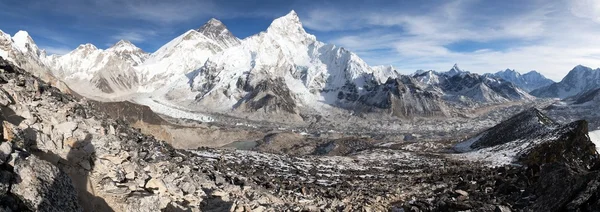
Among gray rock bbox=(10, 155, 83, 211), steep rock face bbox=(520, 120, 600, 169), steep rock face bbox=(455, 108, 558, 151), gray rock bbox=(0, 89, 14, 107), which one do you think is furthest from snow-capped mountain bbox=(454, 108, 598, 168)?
gray rock bbox=(0, 89, 14, 107)

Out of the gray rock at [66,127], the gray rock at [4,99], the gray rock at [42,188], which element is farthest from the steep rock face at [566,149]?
the gray rock at [4,99]

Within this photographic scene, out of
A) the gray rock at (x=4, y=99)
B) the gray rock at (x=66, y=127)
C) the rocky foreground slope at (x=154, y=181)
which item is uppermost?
the gray rock at (x=4, y=99)

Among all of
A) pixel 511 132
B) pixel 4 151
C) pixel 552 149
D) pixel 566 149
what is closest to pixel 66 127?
pixel 4 151

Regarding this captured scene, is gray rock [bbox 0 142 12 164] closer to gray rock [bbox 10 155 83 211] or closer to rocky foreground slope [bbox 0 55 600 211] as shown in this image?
rocky foreground slope [bbox 0 55 600 211]

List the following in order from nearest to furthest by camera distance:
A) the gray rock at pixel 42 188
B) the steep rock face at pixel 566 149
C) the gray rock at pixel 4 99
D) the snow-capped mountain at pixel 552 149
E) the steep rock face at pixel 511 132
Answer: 1. the gray rock at pixel 42 188
2. the gray rock at pixel 4 99
3. the snow-capped mountain at pixel 552 149
4. the steep rock face at pixel 566 149
5. the steep rock face at pixel 511 132

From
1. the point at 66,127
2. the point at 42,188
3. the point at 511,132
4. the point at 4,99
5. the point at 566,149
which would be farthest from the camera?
the point at 511,132

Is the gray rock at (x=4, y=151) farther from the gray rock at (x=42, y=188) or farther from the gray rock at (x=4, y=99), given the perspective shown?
A: the gray rock at (x=4, y=99)

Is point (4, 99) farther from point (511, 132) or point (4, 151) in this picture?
point (511, 132)
